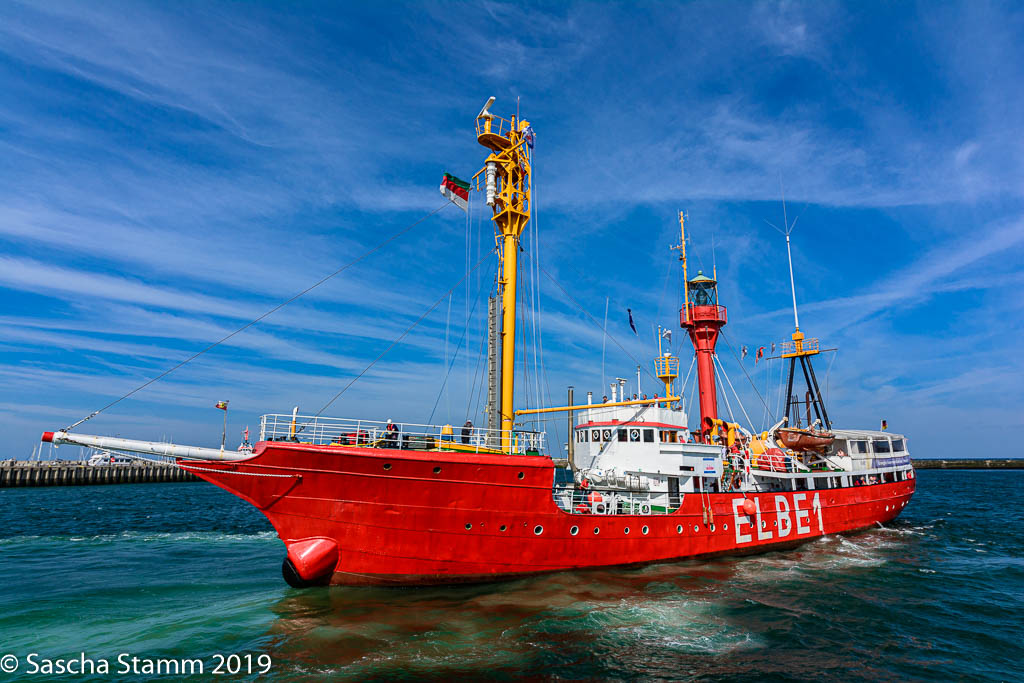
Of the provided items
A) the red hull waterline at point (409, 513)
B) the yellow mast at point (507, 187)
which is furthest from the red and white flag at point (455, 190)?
the red hull waterline at point (409, 513)

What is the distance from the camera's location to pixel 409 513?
13.3m

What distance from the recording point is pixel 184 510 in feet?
111

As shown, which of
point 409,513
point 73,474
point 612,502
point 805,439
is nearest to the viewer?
point 409,513

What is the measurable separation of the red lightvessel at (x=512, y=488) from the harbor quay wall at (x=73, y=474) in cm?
4455

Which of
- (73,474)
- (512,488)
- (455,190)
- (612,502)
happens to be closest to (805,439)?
(612,502)

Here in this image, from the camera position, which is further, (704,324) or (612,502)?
(704,324)

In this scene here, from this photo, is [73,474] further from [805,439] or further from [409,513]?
[805,439]

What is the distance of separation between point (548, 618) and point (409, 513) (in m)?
4.38

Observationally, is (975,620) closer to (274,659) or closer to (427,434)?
(427,434)

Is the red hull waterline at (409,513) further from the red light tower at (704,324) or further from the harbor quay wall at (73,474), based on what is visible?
the harbor quay wall at (73,474)

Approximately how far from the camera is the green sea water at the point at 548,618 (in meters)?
9.82

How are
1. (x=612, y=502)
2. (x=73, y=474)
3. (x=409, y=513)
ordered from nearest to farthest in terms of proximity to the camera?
1. (x=409, y=513)
2. (x=612, y=502)
3. (x=73, y=474)

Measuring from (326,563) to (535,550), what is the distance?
5.78m

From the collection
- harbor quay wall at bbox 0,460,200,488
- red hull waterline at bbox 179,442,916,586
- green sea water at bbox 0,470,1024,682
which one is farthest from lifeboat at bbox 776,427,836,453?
harbor quay wall at bbox 0,460,200,488
